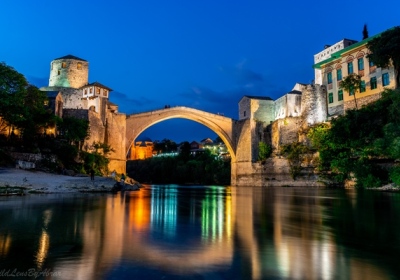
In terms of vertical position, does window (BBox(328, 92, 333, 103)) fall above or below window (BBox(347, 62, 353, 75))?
below

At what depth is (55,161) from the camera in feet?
73.7

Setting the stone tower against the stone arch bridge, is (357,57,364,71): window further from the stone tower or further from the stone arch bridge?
the stone tower

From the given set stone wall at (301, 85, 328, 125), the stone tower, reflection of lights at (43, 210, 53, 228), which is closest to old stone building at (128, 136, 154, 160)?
the stone tower

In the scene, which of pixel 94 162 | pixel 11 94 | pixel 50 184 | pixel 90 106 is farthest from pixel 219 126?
pixel 50 184

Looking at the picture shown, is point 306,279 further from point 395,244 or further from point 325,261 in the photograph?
point 395,244

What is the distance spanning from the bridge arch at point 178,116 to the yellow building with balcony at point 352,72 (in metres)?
13.4

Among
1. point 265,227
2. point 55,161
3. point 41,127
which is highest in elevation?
point 41,127

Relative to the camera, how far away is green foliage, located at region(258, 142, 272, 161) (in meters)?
38.7

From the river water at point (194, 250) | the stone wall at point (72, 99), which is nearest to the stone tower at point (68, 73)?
the stone wall at point (72, 99)

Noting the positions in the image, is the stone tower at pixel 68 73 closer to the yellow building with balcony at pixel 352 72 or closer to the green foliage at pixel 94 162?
the green foliage at pixel 94 162

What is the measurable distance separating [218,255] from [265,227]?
2.40 m

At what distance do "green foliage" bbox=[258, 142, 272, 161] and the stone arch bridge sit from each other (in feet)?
3.68

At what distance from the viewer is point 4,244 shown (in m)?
3.85

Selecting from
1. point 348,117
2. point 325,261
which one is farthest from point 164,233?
point 348,117
